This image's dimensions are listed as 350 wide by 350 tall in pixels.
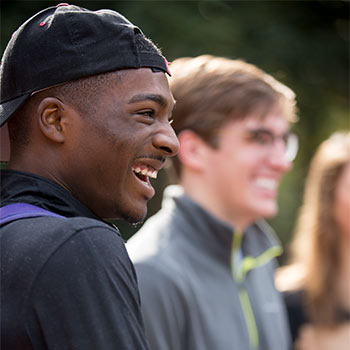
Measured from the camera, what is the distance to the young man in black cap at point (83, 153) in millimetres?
1355

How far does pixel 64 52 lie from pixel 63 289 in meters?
0.58

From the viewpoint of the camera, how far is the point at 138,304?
4.82ft

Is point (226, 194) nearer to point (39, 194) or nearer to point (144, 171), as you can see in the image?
point (144, 171)

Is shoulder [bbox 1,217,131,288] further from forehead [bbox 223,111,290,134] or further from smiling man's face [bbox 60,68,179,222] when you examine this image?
forehead [bbox 223,111,290,134]

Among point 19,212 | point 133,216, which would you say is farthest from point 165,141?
point 19,212

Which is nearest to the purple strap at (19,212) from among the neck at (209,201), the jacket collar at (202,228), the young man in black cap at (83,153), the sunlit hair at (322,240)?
the young man in black cap at (83,153)

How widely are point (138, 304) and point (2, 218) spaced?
13.7 inches

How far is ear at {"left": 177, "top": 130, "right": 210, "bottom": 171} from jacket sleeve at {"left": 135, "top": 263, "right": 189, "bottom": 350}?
68cm

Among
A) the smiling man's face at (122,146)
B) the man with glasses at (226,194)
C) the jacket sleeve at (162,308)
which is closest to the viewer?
the smiling man's face at (122,146)

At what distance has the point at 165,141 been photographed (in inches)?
67.3

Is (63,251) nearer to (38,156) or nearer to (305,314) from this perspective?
(38,156)

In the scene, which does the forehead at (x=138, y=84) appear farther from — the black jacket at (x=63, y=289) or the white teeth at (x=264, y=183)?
the white teeth at (x=264, y=183)

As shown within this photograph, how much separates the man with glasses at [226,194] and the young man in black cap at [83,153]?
1270 mm

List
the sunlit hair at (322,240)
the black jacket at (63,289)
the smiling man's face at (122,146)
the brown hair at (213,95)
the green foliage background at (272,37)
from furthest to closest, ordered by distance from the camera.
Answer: the green foliage background at (272,37)
the sunlit hair at (322,240)
the brown hair at (213,95)
the smiling man's face at (122,146)
the black jacket at (63,289)
